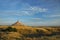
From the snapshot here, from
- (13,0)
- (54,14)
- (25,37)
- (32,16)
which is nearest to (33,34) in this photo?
(25,37)

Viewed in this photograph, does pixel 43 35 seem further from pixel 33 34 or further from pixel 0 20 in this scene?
pixel 0 20

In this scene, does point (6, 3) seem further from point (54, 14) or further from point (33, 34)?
point (54, 14)

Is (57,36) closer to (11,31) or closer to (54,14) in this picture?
(54,14)

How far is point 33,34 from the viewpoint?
2887 millimetres

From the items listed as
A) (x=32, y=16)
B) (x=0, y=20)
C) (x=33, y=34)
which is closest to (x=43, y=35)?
(x=33, y=34)

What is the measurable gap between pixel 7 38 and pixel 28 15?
0.64 m

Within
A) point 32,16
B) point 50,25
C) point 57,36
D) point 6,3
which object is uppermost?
point 6,3

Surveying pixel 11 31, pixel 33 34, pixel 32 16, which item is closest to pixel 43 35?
pixel 33 34

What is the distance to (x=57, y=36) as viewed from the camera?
9.48 feet

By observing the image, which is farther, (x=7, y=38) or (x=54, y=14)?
(x=54, y=14)

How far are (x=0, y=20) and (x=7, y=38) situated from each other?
0.40m

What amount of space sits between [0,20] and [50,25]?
3.42 ft

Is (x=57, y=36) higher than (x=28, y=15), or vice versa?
(x=28, y=15)

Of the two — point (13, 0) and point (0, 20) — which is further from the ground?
point (13, 0)
